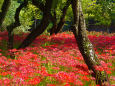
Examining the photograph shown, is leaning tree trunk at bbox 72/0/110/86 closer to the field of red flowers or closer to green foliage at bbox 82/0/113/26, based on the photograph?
the field of red flowers

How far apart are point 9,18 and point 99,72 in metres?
23.4

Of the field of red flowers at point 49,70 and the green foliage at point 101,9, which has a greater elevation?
the green foliage at point 101,9

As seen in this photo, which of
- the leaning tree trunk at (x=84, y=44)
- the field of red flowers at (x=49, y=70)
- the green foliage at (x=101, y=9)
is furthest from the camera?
the green foliage at (x=101, y=9)

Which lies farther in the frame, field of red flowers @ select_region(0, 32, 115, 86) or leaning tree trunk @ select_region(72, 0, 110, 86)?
leaning tree trunk @ select_region(72, 0, 110, 86)

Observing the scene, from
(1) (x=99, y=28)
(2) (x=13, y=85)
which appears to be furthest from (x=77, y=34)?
(1) (x=99, y=28)

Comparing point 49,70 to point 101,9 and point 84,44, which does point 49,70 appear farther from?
point 101,9

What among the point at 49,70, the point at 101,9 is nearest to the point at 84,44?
the point at 49,70

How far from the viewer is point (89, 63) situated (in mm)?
5117

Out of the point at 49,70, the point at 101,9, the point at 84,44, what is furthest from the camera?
the point at 101,9

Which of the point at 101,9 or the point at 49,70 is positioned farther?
the point at 101,9

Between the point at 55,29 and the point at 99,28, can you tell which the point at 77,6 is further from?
the point at 99,28

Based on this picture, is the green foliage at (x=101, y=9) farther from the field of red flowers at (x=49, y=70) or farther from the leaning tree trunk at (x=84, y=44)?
the leaning tree trunk at (x=84, y=44)

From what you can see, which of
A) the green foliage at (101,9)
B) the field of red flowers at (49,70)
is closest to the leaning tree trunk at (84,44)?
the field of red flowers at (49,70)

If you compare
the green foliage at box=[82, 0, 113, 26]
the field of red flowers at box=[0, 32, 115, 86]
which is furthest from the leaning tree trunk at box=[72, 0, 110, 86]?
the green foliage at box=[82, 0, 113, 26]
